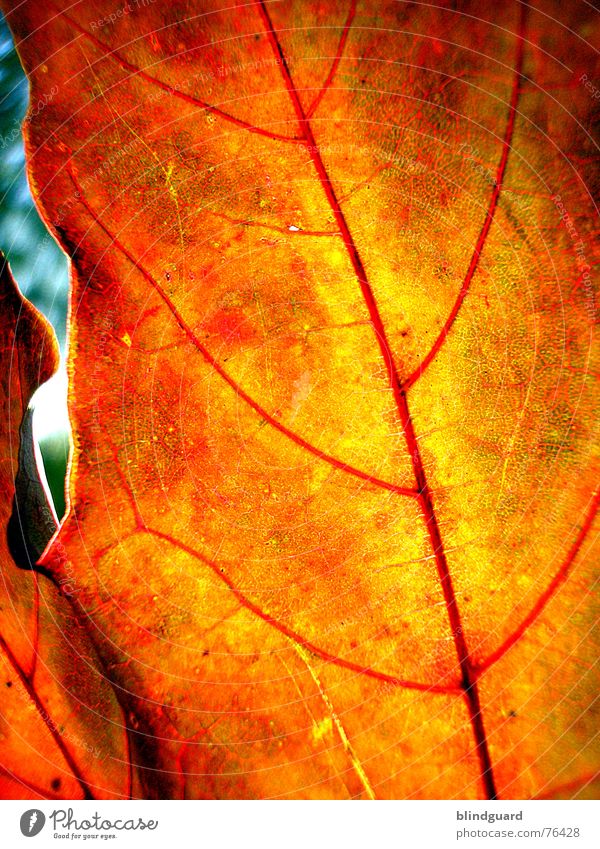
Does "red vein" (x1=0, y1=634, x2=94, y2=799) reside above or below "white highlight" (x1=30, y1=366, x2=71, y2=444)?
below

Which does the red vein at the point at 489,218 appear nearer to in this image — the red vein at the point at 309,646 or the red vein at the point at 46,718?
the red vein at the point at 309,646

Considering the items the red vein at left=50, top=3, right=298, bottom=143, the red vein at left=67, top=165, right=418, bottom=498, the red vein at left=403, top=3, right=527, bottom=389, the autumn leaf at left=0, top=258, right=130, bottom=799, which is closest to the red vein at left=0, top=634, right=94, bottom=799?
the autumn leaf at left=0, top=258, right=130, bottom=799

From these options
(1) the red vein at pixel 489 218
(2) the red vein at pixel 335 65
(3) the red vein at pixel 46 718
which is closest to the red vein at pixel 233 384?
(1) the red vein at pixel 489 218

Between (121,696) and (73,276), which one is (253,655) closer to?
(121,696)

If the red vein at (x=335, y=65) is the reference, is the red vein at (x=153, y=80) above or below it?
below

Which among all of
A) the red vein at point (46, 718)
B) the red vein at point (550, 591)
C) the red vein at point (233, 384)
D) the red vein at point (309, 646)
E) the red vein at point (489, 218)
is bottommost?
the red vein at point (46, 718)

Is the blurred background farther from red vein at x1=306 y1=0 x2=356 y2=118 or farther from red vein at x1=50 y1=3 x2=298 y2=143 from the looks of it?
red vein at x1=306 y1=0 x2=356 y2=118
